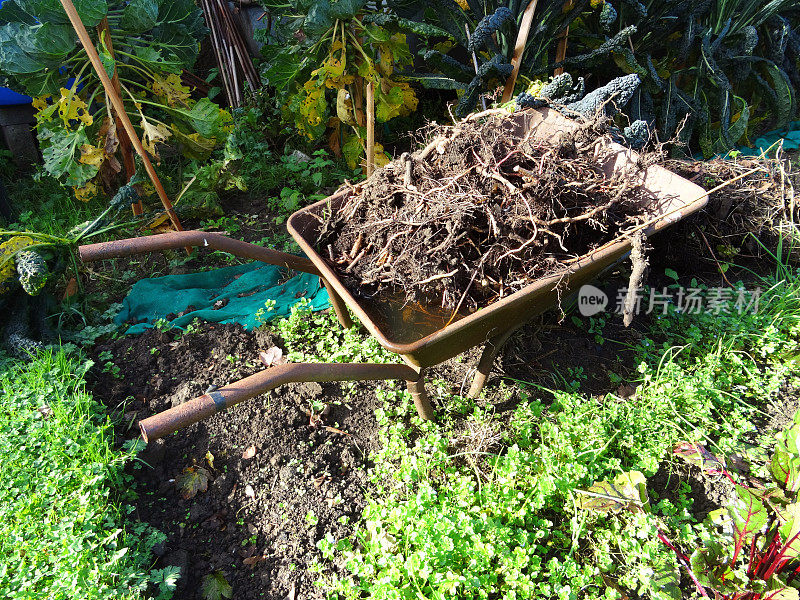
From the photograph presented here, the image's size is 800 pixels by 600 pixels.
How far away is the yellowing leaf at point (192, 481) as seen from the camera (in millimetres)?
2062

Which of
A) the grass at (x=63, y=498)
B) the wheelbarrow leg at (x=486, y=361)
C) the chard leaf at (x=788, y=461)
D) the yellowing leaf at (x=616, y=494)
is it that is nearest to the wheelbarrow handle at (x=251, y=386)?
the wheelbarrow leg at (x=486, y=361)

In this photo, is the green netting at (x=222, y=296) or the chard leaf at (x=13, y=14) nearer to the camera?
the chard leaf at (x=13, y=14)

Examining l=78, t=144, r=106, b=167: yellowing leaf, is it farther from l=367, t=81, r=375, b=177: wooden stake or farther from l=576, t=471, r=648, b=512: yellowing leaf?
l=576, t=471, r=648, b=512: yellowing leaf

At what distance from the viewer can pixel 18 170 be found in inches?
159

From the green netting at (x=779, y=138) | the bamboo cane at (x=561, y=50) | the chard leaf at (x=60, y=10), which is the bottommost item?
the green netting at (x=779, y=138)

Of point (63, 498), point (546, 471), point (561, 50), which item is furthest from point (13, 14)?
point (546, 471)

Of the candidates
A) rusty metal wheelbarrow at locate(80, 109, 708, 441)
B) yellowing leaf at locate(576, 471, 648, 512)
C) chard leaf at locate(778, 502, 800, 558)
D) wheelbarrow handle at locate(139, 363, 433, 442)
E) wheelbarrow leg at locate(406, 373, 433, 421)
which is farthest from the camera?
wheelbarrow leg at locate(406, 373, 433, 421)

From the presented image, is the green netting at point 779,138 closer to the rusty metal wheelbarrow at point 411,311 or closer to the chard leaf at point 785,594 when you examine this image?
the rusty metal wheelbarrow at point 411,311

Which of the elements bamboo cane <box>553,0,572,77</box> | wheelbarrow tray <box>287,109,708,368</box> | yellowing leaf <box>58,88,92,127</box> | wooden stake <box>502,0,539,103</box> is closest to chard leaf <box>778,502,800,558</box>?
wheelbarrow tray <box>287,109,708,368</box>

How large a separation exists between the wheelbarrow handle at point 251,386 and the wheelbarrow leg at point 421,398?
0.11m

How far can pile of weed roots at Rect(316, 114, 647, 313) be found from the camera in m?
1.94

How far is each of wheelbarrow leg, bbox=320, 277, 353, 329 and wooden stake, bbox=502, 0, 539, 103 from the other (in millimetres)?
1829

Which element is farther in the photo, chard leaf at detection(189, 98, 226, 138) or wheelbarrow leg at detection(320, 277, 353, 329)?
chard leaf at detection(189, 98, 226, 138)

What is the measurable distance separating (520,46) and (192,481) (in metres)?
3.07
